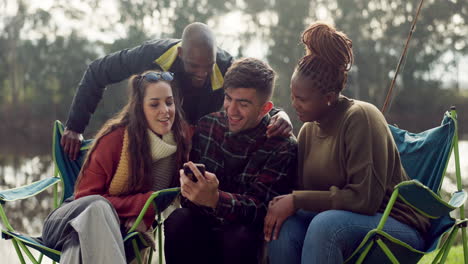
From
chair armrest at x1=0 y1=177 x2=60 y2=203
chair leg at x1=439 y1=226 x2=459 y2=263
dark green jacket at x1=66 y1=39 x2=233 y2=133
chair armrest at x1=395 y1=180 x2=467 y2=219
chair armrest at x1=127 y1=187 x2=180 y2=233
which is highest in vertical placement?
dark green jacket at x1=66 y1=39 x2=233 y2=133

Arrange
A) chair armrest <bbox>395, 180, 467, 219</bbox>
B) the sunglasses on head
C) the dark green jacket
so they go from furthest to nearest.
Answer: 1. the dark green jacket
2. the sunglasses on head
3. chair armrest <bbox>395, 180, 467, 219</bbox>

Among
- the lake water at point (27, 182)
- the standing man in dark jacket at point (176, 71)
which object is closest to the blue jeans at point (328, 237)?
the standing man in dark jacket at point (176, 71)

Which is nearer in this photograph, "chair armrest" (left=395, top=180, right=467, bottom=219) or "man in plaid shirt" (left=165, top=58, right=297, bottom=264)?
"chair armrest" (left=395, top=180, right=467, bottom=219)

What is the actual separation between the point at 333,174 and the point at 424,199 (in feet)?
1.07

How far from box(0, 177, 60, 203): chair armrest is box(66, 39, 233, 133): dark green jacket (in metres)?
0.32

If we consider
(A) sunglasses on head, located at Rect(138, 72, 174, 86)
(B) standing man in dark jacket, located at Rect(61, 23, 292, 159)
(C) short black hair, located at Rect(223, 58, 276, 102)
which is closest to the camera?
(C) short black hair, located at Rect(223, 58, 276, 102)

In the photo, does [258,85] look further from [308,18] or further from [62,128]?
[308,18]

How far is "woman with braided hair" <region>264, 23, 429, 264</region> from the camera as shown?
200 centimetres

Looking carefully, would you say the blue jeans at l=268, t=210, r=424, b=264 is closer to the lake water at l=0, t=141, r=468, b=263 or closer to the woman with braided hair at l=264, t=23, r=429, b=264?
the woman with braided hair at l=264, t=23, r=429, b=264

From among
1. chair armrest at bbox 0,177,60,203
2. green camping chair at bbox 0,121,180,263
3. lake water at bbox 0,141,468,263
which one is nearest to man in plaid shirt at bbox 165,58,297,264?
Answer: green camping chair at bbox 0,121,180,263

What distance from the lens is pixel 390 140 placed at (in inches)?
84.4

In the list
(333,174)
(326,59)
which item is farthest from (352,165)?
(326,59)

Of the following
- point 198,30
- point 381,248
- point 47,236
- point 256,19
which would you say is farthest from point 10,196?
point 256,19

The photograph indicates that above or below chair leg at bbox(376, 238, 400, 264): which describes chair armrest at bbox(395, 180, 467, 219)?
above
